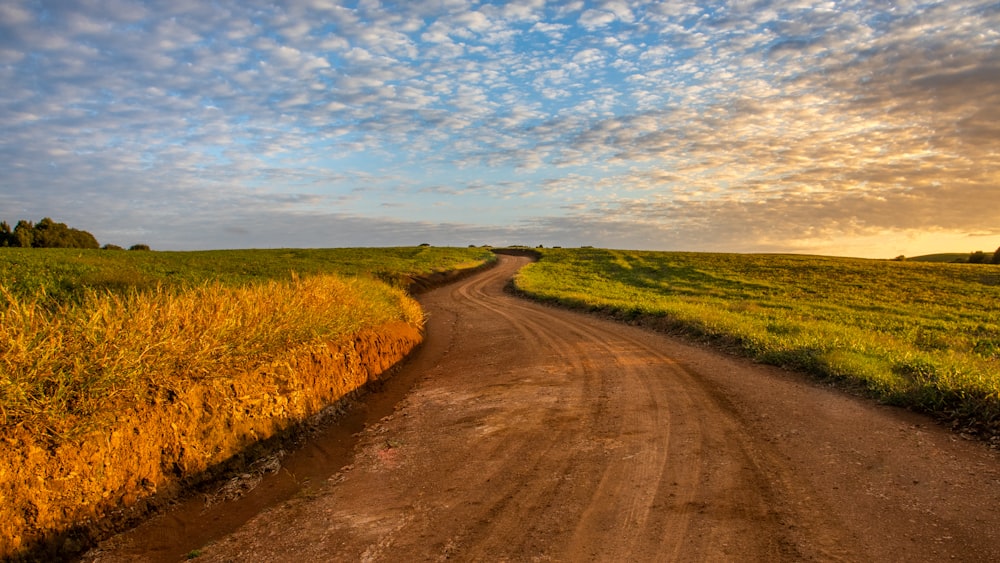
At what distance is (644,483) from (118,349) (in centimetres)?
589

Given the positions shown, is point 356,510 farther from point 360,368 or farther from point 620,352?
point 620,352

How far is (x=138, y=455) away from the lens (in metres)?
5.91

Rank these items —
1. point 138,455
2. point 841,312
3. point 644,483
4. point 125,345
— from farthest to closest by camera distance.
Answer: point 841,312 < point 125,345 < point 138,455 < point 644,483

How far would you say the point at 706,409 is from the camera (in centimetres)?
838

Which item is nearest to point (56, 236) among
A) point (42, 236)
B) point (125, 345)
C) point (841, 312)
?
point (42, 236)

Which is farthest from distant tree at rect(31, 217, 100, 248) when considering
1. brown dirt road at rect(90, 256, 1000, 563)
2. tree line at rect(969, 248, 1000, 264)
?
tree line at rect(969, 248, 1000, 264)

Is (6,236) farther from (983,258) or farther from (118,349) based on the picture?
(983,258)

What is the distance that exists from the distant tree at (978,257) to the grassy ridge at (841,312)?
953 inches

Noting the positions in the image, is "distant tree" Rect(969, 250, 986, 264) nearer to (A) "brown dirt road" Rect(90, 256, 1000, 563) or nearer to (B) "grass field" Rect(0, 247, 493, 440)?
(A) "brown dirt road" Rect(90, 256, 1000, 563)

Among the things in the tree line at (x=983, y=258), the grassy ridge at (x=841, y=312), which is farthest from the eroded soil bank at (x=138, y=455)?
the tree line at (x=983, y=258)

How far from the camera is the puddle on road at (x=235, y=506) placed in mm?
5168

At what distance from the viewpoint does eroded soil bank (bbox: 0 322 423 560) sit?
4859mm

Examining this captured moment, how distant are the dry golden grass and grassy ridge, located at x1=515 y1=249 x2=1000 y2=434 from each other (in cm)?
998

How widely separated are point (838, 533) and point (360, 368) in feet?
28.6
